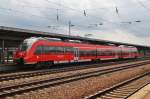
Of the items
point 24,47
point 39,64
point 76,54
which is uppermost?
point 24,47

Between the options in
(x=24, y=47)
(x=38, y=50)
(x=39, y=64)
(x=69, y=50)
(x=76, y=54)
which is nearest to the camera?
(x=24, y=47)

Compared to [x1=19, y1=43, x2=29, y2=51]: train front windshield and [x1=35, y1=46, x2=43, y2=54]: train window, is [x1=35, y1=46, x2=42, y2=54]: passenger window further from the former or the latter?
[x1=19, y1=43, x2=29, y2=51]: train front windshield

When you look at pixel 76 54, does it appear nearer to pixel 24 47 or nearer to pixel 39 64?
pixel 39 64

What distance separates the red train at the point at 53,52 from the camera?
31969mm

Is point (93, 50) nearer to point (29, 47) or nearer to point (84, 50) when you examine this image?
point (84, 50)

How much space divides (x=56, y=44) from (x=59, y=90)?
1908 centimetres

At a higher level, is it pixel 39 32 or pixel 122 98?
pixel 39 32

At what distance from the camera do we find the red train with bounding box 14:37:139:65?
105 ft

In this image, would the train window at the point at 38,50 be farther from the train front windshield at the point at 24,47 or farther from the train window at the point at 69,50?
the train window at the point at 69,50

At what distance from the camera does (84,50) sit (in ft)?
145

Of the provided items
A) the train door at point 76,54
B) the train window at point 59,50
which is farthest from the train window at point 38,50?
the train door at point 76,54

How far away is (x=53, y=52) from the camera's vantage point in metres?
35.4

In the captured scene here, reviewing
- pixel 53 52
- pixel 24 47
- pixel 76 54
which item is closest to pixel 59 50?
pixel 53 52

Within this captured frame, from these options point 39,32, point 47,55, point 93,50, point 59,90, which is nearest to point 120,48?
point 93,50
